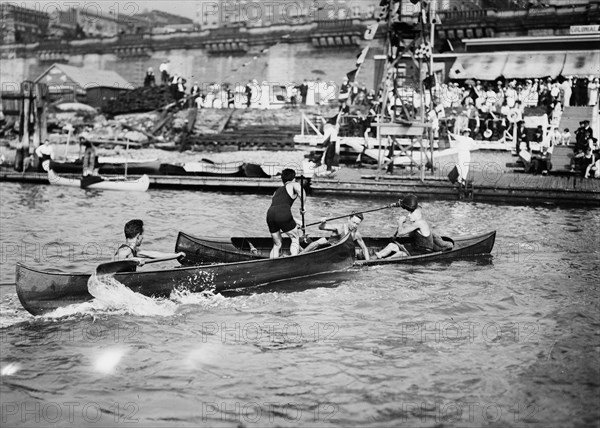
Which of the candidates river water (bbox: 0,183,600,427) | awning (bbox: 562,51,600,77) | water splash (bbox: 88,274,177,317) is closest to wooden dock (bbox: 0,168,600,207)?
river water (bbox: 0,183,600,427)

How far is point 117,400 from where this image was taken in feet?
25.1

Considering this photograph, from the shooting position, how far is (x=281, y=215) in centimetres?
1238

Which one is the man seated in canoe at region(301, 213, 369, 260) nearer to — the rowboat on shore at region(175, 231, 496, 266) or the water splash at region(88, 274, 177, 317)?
the rowboat on shore at region(175, 231, 496, 266)

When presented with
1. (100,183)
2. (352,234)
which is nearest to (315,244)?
(352,234)

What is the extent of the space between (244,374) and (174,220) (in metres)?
11.7

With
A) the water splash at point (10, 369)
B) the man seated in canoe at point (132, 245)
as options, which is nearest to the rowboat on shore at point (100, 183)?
the man seated in canoe at point (132, 245)

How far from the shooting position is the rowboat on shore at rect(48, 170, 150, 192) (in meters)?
24.5

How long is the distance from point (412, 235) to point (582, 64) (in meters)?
22.0

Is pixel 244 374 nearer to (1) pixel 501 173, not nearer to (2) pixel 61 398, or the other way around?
(2) pixel 61 398

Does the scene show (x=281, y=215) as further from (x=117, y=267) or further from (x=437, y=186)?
(x=437, y=186)

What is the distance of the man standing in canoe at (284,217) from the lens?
1240cm

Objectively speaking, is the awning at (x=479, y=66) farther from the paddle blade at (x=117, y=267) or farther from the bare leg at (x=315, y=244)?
the paddle blade at (x=117, y=267)

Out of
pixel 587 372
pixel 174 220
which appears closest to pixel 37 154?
pixel 174 220

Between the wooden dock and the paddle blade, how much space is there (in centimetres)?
1296
